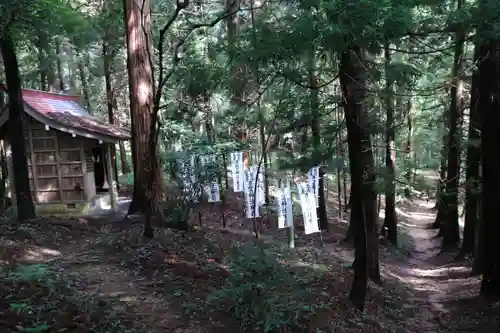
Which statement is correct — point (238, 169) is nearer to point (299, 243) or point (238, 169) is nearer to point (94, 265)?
point (299, 243)

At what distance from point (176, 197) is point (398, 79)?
261 inches

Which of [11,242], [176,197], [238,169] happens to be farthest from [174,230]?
[11,242]

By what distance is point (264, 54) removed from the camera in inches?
251

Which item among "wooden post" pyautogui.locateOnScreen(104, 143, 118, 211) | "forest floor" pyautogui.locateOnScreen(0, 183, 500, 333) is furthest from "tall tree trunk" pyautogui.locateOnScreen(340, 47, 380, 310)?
"wooden post" pyautogui.locateOnScreen(104, 143, 118, 211)

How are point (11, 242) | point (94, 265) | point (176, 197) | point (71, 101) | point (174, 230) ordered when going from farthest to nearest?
1. point (71, 101)
2. point (176, 197)
3. point (174, 230)
4. point (11, 242)
5. point (94, 265)

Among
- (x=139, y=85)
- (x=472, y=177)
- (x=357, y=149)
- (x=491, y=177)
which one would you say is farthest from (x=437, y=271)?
(x=139, y=85)

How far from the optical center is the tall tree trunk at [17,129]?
10414mm

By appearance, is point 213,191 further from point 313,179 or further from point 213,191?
point 313,179

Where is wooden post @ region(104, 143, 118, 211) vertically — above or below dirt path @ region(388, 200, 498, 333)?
above

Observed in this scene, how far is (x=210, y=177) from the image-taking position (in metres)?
11.7

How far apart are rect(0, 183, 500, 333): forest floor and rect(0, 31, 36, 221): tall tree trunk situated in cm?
53

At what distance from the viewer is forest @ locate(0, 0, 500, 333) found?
6.09 meters

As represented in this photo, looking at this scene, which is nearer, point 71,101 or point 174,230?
point 174,230

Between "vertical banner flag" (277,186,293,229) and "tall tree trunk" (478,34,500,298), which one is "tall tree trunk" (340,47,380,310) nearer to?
"tall tree trunk" (478,34,500,298)
